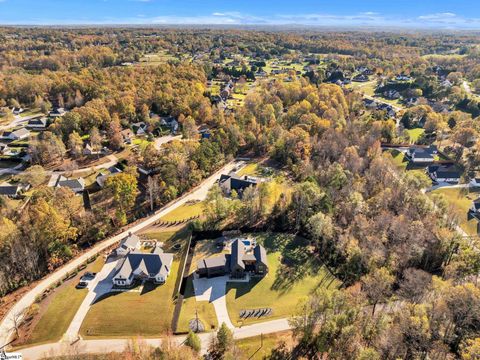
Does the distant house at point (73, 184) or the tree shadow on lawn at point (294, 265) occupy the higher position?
the distant house at point (73, 184)

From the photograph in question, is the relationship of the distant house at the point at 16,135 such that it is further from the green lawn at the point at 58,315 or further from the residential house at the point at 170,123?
the green lawn at the point at 58,315

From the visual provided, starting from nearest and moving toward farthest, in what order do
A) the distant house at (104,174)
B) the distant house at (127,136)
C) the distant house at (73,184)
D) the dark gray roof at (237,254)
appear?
the dark gray roof at (237,254) → the distant house at (73,184) → the distant house at (104,174) → the distant house at (127,136)

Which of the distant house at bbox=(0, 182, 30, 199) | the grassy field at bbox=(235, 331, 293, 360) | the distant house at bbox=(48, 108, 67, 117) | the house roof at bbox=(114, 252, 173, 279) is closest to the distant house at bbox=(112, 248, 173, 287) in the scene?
the house roof at bbox=(114, 252, 173, 279)

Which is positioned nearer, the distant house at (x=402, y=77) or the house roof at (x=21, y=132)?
the house roof at (x=21, y=132)

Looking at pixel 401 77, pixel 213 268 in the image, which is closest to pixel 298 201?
pixel 213 268

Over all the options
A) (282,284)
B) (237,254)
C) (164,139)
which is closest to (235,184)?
(237,254)

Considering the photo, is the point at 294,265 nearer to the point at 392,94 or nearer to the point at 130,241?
the point at 130,241

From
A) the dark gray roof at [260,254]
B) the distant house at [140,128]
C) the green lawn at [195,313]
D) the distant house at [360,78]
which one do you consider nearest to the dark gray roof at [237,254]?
the dark gray roof at [260,254]

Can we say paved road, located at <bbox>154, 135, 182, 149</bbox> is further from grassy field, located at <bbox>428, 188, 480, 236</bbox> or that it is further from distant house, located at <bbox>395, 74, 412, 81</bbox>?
distant house, located at <bbox>395, 74, 412, 81</bbox>
